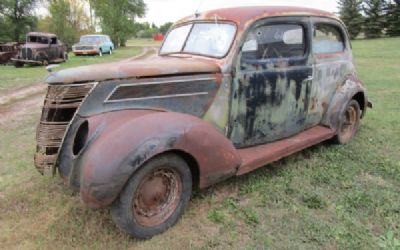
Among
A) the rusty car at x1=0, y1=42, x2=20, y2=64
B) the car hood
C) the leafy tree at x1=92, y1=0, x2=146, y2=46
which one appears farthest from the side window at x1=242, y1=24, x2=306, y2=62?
the leafy tree at x1=92, y1=0, x2=146, y2=46

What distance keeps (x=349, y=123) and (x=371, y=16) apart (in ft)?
120

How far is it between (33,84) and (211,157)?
10381 millimetres

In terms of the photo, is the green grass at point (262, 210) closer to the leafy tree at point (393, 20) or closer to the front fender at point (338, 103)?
the front fender at point (338, 103)

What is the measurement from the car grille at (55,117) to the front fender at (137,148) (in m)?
0.27

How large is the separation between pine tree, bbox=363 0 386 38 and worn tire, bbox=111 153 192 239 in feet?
125

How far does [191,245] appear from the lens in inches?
126

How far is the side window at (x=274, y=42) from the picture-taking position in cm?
412

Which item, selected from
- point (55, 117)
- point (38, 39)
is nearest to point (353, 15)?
point (38, 39)

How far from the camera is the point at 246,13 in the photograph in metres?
4.18

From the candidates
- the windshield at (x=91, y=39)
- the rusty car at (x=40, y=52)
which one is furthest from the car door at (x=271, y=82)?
the windshield at (x=91, y=39)

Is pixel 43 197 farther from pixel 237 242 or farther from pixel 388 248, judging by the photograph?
pixel 388 248

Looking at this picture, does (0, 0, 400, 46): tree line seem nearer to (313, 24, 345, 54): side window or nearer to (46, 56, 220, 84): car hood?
(313, 24, 345, 54): side window

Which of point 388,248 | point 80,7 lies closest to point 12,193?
point 388,248

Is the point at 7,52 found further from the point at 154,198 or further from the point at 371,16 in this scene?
the point at 371,16
